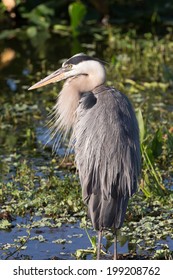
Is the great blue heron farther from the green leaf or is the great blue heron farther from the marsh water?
the green leaf

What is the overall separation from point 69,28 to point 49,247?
6.52 meters

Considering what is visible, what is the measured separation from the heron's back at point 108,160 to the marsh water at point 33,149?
459mm

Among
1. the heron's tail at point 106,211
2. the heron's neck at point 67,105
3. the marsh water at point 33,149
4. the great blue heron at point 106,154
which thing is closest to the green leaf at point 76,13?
the marsh water at point 33,149

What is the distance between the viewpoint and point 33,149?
282 inches

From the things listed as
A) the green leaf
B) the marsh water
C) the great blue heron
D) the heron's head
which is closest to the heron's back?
the great blue heron

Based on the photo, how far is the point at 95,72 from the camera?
509cm

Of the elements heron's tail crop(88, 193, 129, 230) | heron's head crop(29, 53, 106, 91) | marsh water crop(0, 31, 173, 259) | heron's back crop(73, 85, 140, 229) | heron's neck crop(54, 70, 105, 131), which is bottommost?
marsh water crop(0, 31, 173, 259)

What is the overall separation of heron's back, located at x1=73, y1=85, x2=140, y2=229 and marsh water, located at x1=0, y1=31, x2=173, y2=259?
459 millimetres

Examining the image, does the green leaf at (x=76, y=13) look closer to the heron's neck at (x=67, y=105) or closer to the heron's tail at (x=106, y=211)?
the heron's neck at (x=67, y=105)

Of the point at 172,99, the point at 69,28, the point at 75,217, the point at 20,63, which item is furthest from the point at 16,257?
the point at 69,28

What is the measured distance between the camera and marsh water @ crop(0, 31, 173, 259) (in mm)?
5258

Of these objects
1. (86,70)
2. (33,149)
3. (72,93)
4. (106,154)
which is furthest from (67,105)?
(33,149)

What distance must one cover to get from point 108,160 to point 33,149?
2.44m

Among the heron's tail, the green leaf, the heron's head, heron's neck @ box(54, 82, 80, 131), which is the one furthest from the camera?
the green leaf
